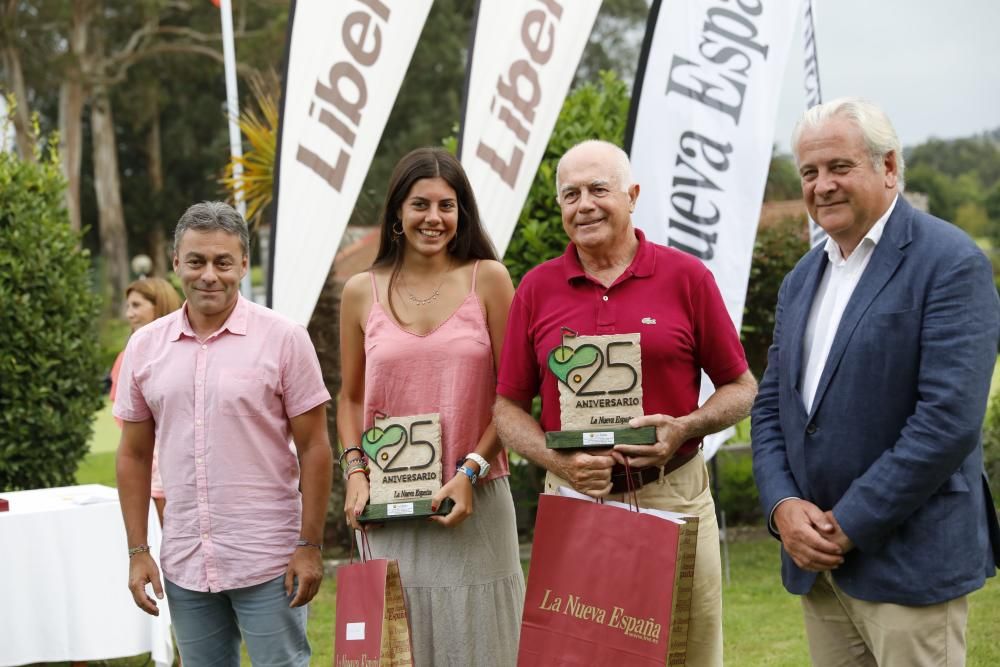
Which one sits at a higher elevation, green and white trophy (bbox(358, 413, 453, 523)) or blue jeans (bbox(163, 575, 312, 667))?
green and white trophy (bbox(358, 413, 453, 523))

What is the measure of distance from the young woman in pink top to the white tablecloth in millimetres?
2420

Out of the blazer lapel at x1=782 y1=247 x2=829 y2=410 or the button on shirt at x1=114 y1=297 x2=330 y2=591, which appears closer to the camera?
the blazer lapel at x1=782 y1=247 x2=829 y2=410

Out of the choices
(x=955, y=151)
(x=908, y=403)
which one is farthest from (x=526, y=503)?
(x=955, y=151)

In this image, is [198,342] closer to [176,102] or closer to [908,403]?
[908,403]

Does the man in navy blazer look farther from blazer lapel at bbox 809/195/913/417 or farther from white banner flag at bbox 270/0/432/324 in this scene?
white banner flag at bbox 270/0/432/324

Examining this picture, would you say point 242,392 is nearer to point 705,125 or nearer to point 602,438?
point 602,438

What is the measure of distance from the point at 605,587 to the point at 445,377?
2.62 feet

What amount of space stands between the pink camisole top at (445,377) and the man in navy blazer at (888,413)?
0.93 metres

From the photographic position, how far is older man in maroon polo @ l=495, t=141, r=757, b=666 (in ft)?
10.1

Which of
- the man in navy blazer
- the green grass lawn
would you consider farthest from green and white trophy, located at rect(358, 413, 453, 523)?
the green grass lawn

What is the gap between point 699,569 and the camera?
3119 mm

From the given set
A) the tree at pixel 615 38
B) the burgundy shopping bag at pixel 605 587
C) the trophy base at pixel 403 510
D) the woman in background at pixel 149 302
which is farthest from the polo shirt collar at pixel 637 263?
the tree at pixel 615 38

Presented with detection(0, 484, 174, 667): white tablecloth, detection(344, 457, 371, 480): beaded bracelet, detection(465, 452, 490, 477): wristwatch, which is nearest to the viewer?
detection(465, 452, 490, 477): wristwatch

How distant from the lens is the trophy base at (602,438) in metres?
2.91
